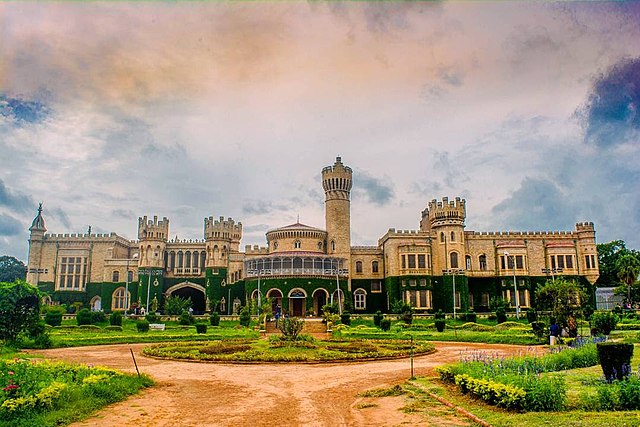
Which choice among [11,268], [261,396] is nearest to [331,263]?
[261,396]

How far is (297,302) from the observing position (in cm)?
6078

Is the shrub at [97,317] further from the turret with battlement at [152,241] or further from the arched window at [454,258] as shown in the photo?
the arched window at [454,258]

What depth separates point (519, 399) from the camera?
40.3 ft

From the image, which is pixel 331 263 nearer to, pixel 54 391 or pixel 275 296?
pixel 275 296

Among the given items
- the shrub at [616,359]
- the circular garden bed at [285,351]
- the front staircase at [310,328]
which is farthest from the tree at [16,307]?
the shrub at [616,359]

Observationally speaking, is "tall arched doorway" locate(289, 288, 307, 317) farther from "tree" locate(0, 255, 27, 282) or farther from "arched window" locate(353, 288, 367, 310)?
"tree" locate(0, 255, 27, 282)

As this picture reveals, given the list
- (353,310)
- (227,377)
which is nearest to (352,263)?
(353,310)

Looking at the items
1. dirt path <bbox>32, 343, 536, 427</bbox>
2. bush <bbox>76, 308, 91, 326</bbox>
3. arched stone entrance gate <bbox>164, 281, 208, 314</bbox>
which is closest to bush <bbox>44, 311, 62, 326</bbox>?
bush <bbox>76, 308, 91, 326</bbox>

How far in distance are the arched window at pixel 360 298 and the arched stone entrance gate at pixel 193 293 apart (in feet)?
61.2

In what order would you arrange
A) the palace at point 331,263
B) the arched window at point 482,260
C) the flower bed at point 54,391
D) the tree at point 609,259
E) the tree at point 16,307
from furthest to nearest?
the tree at point 609,259 < the arched window at point 482,260 < the palace at point 331,263 < the tree at point 16,307 < the flower bed at point 54,391

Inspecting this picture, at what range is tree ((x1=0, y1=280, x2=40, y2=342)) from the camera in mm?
25422

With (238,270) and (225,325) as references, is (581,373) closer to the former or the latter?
(225,325)

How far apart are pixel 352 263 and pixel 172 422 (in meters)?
54.4

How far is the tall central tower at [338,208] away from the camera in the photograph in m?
66.1
